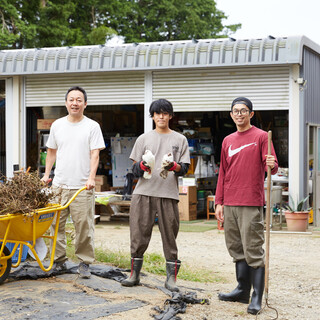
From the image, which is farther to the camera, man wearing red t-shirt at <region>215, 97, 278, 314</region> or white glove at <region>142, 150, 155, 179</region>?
white glove at <region>142, 150, 155, 179</region>

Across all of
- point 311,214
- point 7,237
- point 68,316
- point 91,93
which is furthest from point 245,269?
point 91,93

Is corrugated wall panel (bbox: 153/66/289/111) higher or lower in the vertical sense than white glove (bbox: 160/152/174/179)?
higher

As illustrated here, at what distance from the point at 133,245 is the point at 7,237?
119cm

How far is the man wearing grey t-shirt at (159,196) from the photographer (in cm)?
591

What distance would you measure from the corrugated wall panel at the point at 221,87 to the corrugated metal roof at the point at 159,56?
51cm

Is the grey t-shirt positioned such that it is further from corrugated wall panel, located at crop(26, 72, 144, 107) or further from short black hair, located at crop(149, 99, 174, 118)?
corrugated wall panel, located at crop(26, 72, 144, 107)

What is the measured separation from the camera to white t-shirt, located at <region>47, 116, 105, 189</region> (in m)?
6.25

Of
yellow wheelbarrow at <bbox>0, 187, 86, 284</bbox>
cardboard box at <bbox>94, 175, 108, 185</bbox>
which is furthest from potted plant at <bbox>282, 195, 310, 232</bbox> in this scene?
yellow wheelbarrow at <bbox>0, 187, 86, 284</bbox>

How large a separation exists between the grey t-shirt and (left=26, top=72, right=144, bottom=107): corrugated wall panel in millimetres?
6909

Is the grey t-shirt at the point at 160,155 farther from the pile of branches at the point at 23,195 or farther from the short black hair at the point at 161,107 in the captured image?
the pile of branches at the point at 23,195

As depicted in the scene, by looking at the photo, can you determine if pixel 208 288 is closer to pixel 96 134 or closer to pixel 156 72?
pixel 96 134

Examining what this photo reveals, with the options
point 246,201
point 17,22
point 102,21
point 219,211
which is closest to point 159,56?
point 219,211

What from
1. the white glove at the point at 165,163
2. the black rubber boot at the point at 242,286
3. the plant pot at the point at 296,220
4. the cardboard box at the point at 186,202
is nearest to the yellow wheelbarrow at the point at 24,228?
the white glove at the point at 165,163

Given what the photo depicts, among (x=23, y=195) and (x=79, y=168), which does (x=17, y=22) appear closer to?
(x=79, y=168)
